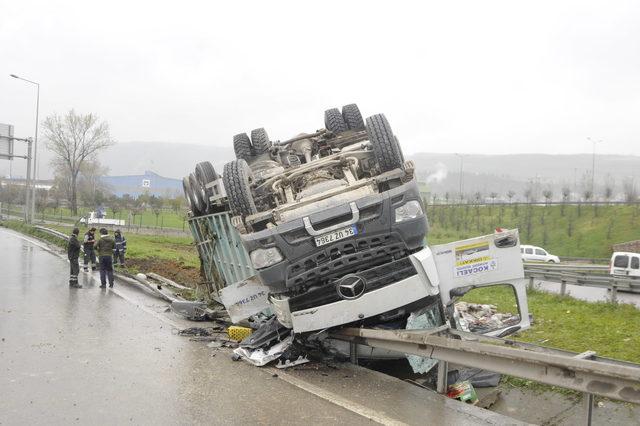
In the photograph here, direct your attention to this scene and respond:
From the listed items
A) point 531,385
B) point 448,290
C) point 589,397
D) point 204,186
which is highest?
point 204,186

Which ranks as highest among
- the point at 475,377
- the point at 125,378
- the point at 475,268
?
the point at 475,268

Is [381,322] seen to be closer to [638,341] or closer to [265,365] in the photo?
[265,365]

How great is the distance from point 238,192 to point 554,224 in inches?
1578

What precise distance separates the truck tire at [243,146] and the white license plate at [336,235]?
120 inches

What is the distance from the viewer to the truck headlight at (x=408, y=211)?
16.7ft

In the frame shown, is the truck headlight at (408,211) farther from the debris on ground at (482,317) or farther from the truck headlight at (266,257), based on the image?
the debris on ground at (482,317)

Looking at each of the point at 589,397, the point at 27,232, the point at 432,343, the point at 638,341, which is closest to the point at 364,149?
the point at 432,343

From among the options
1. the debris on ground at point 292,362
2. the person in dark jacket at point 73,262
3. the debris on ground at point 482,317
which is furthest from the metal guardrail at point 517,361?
the person in dark jacket at point 73,262

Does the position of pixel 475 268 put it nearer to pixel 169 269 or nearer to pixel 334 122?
pixel 334 122

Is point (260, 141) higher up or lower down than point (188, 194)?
higher up

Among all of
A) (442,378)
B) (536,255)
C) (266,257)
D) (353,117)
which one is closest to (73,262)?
(353,117)

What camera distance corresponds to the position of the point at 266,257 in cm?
507

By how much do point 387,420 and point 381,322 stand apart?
5.53ft

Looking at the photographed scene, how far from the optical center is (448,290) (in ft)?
17.4
